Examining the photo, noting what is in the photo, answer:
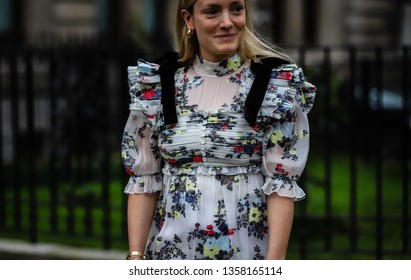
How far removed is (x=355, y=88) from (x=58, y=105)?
2716mm

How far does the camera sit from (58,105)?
367 inches

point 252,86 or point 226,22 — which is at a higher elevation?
point 226,22

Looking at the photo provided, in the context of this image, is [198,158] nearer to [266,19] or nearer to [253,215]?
[253,215]

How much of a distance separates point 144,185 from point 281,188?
0.56 m

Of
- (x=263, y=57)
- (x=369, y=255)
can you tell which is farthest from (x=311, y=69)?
(x=263, y=57)

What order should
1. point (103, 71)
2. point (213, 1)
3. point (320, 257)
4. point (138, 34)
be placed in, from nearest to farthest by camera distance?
point (213, 1)
point (320, 257)
point (103, 71)
point (138, 34)

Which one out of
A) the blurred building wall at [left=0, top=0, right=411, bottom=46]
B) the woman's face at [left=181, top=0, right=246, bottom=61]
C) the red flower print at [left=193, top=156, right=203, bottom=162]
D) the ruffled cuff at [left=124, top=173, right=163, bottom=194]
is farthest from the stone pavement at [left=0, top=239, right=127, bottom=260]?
the woman's face at [left=181, top=0, right=246, bottom=61]

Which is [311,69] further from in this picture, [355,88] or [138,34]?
[138,34]

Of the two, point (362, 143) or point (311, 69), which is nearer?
point (311, 69)

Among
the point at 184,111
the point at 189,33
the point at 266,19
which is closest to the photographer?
the point at 184,111

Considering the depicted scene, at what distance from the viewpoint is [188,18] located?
3.85 meters

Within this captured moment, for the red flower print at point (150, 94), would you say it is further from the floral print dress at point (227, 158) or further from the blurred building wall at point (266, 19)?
the blurred building wall at point (266, 19)

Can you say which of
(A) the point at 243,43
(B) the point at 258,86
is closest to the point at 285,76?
(B) the point at 258,86

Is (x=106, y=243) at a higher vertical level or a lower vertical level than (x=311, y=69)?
lower
